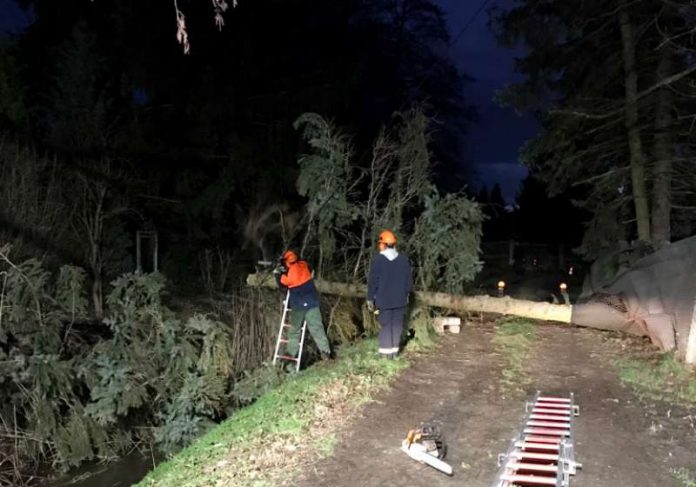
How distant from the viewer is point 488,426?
708 cm

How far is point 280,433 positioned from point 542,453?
258 centimetres

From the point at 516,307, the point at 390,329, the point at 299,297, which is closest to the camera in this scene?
the point at 390,329

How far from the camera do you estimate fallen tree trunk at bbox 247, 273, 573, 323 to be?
11.8 meters

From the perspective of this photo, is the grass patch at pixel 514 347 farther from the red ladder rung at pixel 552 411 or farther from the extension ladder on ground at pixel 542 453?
the extension ladder on ground at pixel 542 453

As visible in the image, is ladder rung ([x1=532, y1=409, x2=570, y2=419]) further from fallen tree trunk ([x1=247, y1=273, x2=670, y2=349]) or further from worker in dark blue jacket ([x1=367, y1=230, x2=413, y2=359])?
fallen tree trunk ([x1=247, y1=273, x2=670, y2=349])

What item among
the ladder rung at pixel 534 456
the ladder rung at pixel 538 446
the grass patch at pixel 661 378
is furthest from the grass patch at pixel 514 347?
the ladder rung at pixel 534 456

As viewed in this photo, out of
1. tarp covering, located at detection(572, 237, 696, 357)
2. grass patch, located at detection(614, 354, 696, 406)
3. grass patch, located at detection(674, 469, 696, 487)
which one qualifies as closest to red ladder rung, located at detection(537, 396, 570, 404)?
grass patch, located at detection(614, 354, 696, 406)

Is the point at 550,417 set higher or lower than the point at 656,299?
lower

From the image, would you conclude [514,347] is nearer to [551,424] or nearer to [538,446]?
[551,424]

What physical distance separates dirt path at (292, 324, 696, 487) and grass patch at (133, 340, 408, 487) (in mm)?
242

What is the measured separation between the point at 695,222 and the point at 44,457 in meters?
17.2

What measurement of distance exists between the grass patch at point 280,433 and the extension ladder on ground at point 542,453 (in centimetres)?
178

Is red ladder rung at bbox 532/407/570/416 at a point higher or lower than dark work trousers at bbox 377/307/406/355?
lower

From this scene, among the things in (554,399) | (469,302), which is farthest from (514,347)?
(554,399)
